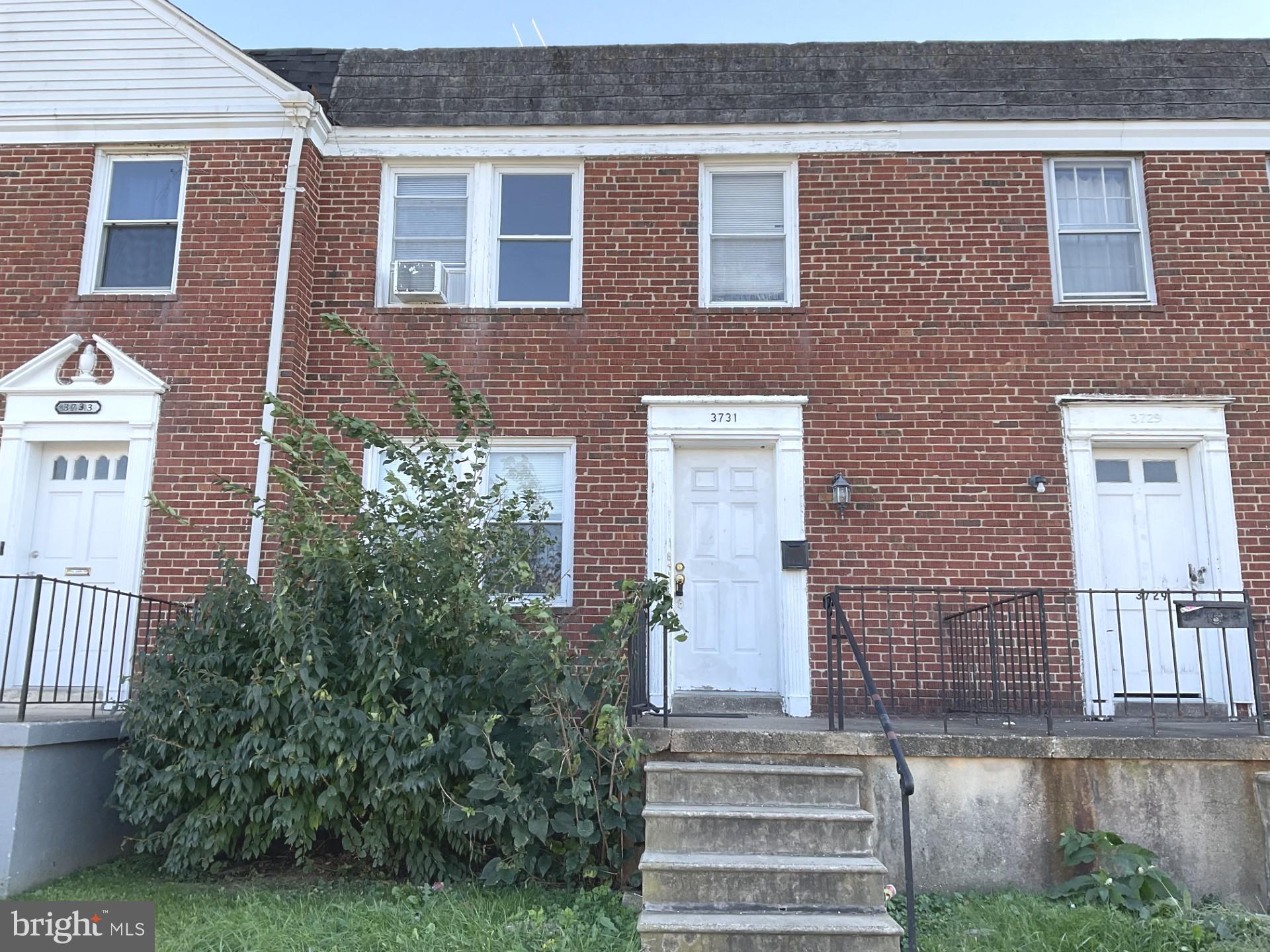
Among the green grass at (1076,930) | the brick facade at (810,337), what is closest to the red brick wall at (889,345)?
the brick facade at (810,337)

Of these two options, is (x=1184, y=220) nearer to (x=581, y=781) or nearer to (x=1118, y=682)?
(x=1118, y=682)

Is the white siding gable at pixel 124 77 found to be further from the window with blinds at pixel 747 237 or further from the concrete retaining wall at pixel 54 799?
the concrete retaining wall at pixel 54 799

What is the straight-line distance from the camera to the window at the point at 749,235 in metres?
8.47

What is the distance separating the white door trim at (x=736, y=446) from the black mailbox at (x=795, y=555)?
6 centimetres

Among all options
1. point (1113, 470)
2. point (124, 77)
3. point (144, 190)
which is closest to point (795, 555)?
point (1113, 470)

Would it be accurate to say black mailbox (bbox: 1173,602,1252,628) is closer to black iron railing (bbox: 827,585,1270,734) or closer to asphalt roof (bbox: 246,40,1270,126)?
black iron railing (bbox: 827,585,1270,734)

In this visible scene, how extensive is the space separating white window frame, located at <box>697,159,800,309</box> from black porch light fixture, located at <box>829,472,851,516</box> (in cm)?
152

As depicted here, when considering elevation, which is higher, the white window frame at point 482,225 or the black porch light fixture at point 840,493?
the white window frame at point 482,225

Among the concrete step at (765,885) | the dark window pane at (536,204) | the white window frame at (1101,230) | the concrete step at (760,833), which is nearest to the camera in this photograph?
the concrete step at (765,885)

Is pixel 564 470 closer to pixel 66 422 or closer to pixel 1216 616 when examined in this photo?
pixel 66 422

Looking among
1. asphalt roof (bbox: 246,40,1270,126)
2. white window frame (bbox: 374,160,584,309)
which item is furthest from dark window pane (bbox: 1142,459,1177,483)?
white window frame (bbox: 374,160,584,309)

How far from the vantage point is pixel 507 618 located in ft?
18.4

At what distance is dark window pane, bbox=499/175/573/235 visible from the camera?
344 inches

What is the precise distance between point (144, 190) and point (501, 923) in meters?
6.91
